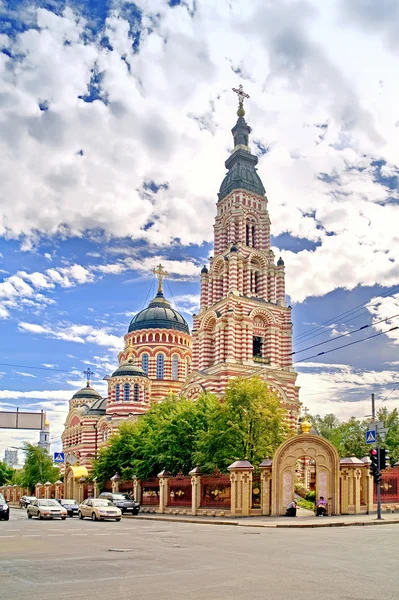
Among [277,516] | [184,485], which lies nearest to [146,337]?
[184,485]

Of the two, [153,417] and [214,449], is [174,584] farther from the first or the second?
[153,417]

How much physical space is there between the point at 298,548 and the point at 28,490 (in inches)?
2802

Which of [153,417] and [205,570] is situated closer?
[205,570]

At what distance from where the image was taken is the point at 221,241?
6197cm

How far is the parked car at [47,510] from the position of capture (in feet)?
103

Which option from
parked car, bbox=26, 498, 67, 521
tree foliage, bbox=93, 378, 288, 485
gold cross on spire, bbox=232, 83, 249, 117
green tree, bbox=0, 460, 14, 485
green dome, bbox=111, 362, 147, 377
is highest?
gold cross on spire, bbox=232, 83, 249, 117

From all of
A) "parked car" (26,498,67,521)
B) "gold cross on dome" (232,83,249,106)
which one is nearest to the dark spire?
"gold cross on dome" (232,83,249,106)

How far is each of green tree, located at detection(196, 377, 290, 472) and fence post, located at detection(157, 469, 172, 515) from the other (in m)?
3.20

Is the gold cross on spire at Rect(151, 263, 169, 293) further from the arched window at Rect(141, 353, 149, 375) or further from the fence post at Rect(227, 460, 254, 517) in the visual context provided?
the fence post at Rect(227, 460, 254, 517)

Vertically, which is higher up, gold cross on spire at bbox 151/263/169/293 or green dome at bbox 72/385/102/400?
gold cross on spire at bbox 151/263/169/293

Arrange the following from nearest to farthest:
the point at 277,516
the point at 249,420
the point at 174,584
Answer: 1. the point at 174,584
2. the point at 277,516
3. the point at 249,420

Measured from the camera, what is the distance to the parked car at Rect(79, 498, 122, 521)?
28281 mm

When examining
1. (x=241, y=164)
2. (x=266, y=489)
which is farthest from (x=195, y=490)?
(x=241, y=164)

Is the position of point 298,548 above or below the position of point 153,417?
below
